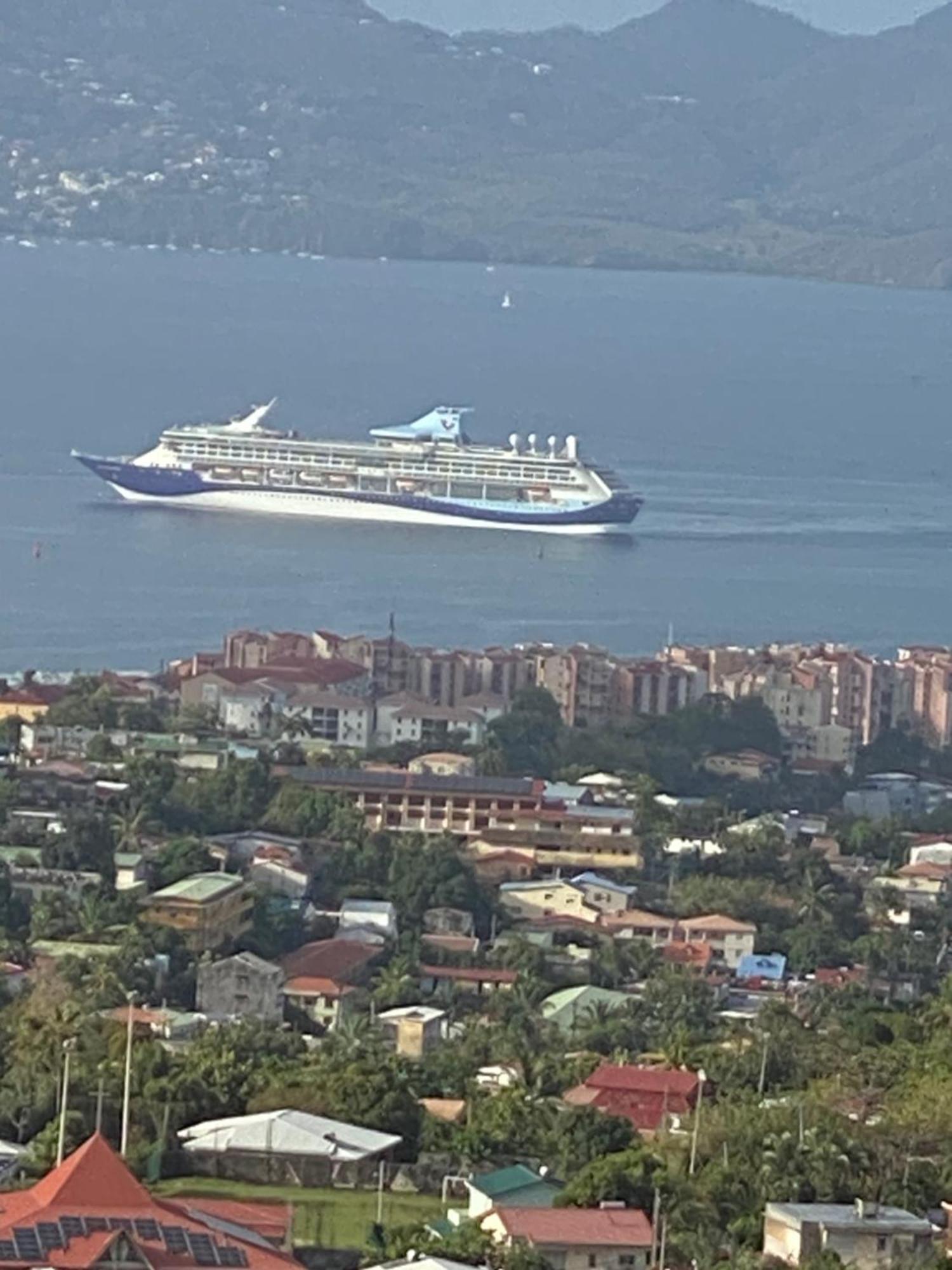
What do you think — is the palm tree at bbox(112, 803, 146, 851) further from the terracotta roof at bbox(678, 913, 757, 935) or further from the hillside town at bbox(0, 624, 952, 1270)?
the terracotta roof at bbox(678, 913, 757, 935)

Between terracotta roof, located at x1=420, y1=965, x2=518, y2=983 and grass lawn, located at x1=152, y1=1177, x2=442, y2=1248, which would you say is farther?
terracotta roof, located at x1=420, y1=965, x2=518, y2=983

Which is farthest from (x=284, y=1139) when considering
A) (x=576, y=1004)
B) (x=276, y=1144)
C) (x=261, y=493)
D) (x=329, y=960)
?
(x=261, y=493)

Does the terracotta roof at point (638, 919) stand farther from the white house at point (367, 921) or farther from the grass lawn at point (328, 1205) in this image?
the grass lawn at point (328, 1205)

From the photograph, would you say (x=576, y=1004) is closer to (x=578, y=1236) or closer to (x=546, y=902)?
(x=546, y=902)

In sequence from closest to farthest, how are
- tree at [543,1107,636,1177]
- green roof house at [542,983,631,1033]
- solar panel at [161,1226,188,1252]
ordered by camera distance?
solar panel at [161,1226,188,1252] < tree at [543,1107,636,1177] < green roof house at [542,983,631,1033]

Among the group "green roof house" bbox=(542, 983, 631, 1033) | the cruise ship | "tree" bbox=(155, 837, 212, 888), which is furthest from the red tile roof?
the cruise ship

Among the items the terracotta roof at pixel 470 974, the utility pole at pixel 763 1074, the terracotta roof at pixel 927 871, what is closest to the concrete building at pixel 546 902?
the terracotta roof at pixel 470 974
